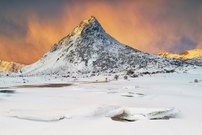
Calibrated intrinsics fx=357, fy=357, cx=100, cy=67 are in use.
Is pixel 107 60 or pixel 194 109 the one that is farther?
pixel 107 60

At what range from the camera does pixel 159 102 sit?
58.6 feet

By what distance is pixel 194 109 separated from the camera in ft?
50.6

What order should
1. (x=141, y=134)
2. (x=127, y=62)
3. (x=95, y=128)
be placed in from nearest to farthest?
(x=141, y=134) → (x=95, y=128) → (x=127, y=62)

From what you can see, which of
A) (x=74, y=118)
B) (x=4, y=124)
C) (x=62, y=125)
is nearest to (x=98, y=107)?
(x=74, y=118)

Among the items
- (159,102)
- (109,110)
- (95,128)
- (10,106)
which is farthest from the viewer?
(159,102)

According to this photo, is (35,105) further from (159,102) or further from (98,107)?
(159,102)

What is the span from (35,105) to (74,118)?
3.85 meters

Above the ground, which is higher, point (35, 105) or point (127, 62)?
point (127, 62)

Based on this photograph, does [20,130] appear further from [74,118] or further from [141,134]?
[141,134]

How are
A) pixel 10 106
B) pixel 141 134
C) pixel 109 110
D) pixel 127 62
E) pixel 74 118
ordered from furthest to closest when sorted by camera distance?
pixel 127 62 < pixel 10 106 < pixel 109 110 < pixel 74 118 < pixel 141 134

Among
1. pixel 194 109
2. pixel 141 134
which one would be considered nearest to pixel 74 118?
pixel 141 134

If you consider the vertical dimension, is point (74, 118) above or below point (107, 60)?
below

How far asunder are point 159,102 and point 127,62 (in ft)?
539

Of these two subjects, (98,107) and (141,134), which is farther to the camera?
(98,107)
